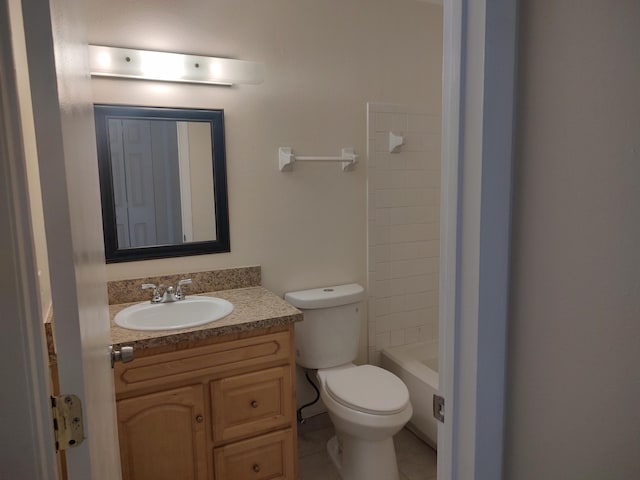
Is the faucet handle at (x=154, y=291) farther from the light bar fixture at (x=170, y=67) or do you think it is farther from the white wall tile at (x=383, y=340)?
the white wall tile at (x=383, y=340)


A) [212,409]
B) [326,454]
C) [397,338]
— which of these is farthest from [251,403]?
[397,338]

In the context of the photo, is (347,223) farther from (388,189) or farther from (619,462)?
(619,462)

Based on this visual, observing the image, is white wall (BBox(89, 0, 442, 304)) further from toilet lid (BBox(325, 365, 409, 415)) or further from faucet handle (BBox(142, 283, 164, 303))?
toilet lid (BBox(325, 365, 409, 415))

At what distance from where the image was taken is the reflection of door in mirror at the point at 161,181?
1.90 metres

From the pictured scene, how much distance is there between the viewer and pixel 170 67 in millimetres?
1869

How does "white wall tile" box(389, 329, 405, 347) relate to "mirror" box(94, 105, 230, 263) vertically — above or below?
below

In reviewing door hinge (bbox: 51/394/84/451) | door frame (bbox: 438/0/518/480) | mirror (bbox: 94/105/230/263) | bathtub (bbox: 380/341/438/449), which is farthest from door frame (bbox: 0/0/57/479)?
bathtub (bbox: 380/341/438/449)

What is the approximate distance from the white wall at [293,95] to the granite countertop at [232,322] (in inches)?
8.3

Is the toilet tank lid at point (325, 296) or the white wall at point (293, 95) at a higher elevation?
the white wall at point (293, 95)

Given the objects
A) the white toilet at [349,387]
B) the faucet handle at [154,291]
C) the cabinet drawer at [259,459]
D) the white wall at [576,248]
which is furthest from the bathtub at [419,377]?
the white wall at [576,248]

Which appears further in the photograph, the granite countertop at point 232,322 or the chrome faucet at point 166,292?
the chrome faucet at point 166,292

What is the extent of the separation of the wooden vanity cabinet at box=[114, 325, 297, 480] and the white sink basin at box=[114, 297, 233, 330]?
19cm

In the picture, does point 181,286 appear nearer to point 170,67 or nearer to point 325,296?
point 325,296

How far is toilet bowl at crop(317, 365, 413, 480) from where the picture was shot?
1828 millimetres
